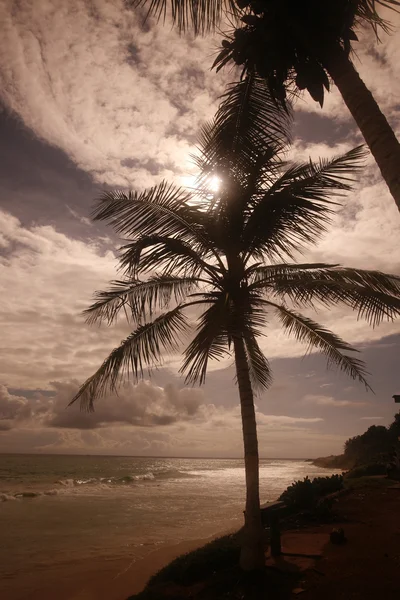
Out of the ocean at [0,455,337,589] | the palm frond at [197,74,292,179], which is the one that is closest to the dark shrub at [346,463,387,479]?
the ocean at [0,455,337,589]

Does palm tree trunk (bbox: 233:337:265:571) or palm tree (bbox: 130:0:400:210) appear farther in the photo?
palm tree trunk (bbox: 233:337:265:571)

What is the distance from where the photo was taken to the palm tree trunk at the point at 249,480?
5.30 m

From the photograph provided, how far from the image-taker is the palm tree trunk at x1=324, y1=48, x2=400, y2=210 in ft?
8.43

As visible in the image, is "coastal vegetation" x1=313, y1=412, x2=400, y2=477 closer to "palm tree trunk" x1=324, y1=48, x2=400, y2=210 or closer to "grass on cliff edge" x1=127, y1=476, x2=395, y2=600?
"grass on cliff edge" x1=127, y1=476, x2=395, y2=600

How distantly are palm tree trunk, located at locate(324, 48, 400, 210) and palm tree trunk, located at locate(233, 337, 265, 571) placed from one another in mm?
3670

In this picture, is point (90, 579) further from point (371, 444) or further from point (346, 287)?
point (371, 444)

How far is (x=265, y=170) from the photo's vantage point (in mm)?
6070

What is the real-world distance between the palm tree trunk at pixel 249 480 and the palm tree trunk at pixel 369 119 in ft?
12.0

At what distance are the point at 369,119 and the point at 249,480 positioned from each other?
198 inches

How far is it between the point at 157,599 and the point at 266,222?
5953mm

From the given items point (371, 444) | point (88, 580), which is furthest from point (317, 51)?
point (371, 444)

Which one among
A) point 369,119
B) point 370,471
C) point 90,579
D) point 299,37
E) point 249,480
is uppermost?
point 299,37

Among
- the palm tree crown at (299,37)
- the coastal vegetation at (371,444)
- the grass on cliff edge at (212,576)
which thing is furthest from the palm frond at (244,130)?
the coastal vegetation at (371,444)

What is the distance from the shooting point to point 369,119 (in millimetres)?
2783
